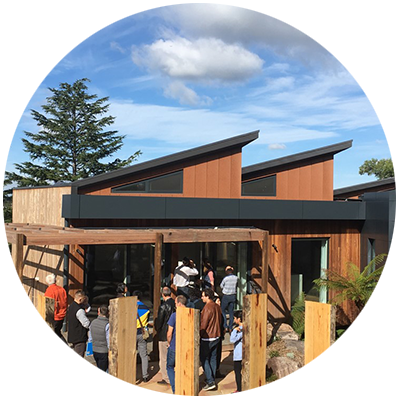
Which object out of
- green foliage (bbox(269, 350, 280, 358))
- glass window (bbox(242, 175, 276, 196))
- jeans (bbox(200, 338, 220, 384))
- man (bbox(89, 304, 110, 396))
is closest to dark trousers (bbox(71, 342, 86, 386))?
man (bbox(89, 304, 110, 396))

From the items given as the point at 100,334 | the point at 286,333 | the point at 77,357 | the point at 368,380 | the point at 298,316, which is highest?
the point at 100,334

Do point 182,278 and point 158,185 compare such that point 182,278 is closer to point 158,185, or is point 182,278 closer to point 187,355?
point 158,185

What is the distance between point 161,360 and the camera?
9.68 m

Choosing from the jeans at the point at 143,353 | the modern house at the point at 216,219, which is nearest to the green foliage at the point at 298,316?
the modern house at the point at 216,219

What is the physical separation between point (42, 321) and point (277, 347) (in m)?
9.08

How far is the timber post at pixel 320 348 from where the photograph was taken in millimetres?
3965

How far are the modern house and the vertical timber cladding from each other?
24.0ft

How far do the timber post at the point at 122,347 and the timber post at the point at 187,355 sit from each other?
1.32 feet

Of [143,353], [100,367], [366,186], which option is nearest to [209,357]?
[143,353]

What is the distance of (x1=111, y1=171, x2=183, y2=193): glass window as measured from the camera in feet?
46.2

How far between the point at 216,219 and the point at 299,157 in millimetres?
4475

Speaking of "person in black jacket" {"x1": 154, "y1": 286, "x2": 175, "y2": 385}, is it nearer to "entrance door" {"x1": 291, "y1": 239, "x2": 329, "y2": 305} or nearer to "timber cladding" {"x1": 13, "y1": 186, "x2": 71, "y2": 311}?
"timber cladding" {"x1": 13, "y1": 186, "x2": 71, "y2": 311}

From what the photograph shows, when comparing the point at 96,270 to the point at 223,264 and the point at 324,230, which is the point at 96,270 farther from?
the point at 324,230

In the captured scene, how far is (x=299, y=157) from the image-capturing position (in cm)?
1703
